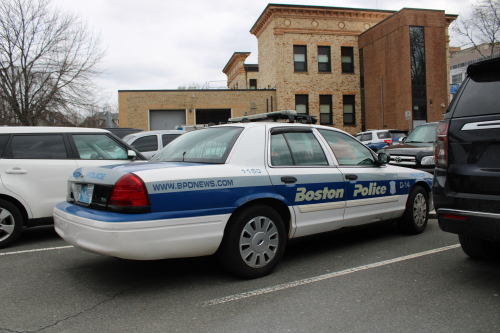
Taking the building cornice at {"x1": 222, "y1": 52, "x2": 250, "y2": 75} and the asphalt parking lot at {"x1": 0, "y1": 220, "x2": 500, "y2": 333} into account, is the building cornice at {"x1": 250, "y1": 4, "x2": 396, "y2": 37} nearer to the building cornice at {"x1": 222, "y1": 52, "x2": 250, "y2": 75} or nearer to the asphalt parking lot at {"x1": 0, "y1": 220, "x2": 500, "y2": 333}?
the building cornice at {"x1": 222, "y1": 52, "x2": 250, "y2": 75}

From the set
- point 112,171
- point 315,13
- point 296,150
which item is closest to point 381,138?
point 315,13

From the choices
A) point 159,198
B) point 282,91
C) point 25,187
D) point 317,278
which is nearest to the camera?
point 159,198

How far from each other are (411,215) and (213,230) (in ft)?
10.6

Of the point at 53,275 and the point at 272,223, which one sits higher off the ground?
the point at 272,223

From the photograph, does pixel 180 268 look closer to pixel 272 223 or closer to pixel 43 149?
pixel 272 223

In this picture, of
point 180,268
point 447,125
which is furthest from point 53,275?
point 447,125

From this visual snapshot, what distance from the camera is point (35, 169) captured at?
584 cm

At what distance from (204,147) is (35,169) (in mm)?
2889

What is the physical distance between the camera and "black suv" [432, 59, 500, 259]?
3363 mm

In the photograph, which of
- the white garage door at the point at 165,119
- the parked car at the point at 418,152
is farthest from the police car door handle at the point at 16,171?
the white garage door at the point at 165,119

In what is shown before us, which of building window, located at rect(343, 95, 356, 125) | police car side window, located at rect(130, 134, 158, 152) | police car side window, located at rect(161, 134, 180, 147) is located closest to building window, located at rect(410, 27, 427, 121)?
building window, located at rect(343, 95, 356, 125)

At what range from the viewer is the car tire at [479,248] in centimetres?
442

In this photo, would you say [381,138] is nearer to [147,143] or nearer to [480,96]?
[147,143]

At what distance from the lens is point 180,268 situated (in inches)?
179
